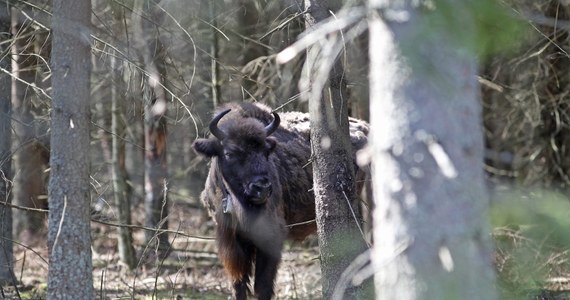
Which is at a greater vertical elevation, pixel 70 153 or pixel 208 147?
pixel 208 147

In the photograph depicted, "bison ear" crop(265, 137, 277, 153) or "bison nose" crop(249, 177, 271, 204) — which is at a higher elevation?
"bison ear" crop(265, 137, 277, 153)

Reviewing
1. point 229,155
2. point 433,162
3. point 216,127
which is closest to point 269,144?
point 229,155

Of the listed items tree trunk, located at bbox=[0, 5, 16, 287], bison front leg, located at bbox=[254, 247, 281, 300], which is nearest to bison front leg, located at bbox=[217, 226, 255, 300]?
bison front leg, located at bbox=[254, 247, 281, 300]

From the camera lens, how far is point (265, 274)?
29.3 ft

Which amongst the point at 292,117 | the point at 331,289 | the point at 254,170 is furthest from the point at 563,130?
the point at 331,289

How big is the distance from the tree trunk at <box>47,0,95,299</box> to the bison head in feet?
8.07

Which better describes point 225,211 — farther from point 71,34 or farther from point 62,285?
point 71,34

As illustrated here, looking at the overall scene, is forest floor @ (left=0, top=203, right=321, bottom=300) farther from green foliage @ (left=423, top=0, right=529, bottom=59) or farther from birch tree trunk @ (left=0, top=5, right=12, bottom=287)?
green foliage @ (left=423, top=0, right=529, bottom=59)

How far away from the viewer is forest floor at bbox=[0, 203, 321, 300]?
32.3ft

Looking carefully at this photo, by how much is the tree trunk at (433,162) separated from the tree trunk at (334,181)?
10.9ft

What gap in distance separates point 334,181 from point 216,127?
90.7 inches

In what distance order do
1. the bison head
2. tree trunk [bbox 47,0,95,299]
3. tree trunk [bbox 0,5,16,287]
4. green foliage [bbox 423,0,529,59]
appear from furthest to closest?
1. tree trunk [bbox 0,5,16,287]
2. the bison head
3. tree trunk [bbox 47,0,95,299]
4. green foliage [bbox 423,0,529,59]

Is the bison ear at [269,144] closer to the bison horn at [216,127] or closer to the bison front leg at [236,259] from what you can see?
the bison horn at [216,127]

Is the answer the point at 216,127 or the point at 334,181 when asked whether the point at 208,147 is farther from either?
the point at 334,181
